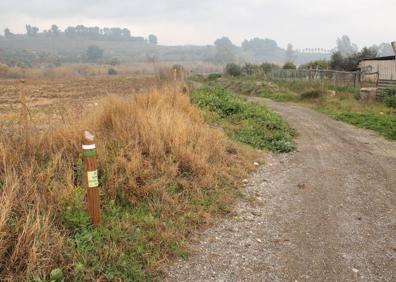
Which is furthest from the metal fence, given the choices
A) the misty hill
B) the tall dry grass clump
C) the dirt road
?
the misty hill

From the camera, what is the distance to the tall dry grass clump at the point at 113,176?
2.93 metres

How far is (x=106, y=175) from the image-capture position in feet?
14.5

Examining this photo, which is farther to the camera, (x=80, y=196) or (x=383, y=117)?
(x=383, y=117)

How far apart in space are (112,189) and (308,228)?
2.63m

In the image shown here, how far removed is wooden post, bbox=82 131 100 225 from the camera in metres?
3.28

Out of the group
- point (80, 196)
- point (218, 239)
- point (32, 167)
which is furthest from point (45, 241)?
point (218, 239)

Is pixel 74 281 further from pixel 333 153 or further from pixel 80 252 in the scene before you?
pixel 333 153

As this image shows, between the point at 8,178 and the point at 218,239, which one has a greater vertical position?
Answer: the point at 8,178

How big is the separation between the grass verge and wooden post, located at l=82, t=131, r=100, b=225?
550 centimetres

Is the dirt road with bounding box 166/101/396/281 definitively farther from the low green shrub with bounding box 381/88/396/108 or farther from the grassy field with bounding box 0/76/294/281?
the low green shrub with bounding box 381/88/396/108

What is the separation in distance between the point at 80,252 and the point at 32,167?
1280 millimetres

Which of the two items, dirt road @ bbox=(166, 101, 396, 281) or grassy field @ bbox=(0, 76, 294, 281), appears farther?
dirt road @ bbox=(166, 101, 396, 281)

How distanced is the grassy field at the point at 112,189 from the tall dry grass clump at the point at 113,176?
1cm

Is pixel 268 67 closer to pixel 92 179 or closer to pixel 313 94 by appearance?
pixel 313 94
